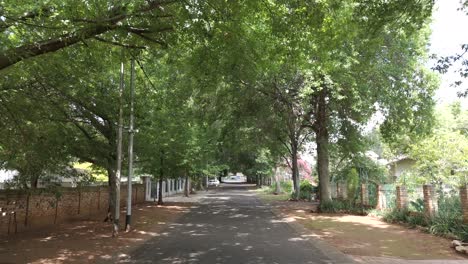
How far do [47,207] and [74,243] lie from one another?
431 cm

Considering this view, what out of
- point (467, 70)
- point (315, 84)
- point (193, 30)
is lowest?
point (467, 70)

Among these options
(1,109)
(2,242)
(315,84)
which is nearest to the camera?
(1,109)

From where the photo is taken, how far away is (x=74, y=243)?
12203 mm

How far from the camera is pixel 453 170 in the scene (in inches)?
868

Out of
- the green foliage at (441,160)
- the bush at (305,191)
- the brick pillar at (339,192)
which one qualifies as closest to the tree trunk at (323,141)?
the brick pillar at (339,192)

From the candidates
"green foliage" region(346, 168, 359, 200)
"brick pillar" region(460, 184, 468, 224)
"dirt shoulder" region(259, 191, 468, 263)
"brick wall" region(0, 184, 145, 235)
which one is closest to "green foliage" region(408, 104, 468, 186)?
"green foliage" region(346, 168, 359, 200)

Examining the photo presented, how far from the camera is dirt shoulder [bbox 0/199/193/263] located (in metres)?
10.1

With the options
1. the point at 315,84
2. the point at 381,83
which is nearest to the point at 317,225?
the point at 315,84

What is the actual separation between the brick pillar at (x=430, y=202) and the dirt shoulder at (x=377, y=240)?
89 centimetres

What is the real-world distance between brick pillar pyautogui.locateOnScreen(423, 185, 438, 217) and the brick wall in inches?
475

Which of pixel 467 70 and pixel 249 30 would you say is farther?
pixel 249 30

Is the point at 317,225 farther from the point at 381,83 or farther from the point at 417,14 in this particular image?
the point at 417,14

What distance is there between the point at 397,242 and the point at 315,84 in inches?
358

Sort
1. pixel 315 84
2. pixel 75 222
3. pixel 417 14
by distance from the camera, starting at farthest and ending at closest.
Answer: pixel 315 84 < pixel 75 222 < pixel 417 14
